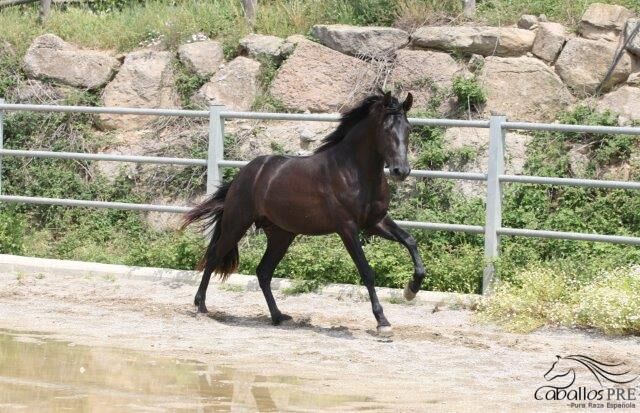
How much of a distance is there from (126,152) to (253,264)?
359 centimetres

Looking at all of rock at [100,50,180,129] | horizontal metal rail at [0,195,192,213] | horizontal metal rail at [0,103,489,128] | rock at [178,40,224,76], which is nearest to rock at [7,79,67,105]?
rock at [100,50,180,129]

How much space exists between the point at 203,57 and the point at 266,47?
901 mm

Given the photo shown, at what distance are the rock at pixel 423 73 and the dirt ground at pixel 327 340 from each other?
12.4 ft

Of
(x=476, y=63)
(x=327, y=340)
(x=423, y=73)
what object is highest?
(x=476, y=63)

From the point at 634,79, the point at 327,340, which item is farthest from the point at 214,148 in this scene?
the point at 634,79

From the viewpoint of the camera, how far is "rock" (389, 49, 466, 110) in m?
13.4

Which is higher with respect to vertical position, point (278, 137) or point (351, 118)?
point (351, 118)

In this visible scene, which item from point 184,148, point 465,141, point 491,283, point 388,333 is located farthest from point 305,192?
point 184,148

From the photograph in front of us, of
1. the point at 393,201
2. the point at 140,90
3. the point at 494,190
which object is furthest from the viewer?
the point at 140,90

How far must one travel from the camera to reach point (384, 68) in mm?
13844

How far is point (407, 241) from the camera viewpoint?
9047 millimetres

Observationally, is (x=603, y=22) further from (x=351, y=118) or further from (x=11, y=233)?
(x=11, y=233)

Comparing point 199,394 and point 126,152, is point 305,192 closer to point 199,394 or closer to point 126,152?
point 199,394

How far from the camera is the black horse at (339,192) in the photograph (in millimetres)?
8820
